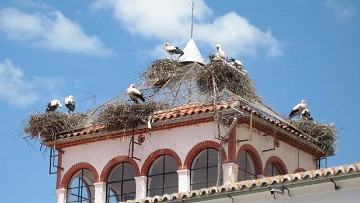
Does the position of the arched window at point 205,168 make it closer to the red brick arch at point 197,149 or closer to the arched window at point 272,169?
the red brick arch at point 197,149

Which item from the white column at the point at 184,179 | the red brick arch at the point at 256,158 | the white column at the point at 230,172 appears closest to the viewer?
the white column at the point at 230,172

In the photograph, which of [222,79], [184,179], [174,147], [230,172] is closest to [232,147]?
[230,172]

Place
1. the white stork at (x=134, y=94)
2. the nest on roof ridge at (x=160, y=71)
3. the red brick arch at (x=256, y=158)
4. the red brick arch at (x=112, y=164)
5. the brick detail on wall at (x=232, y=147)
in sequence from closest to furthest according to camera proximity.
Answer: the brick detail on wall at (x=232, y=147) < the red brick arch at (x=256, y=158) < the red brick arch at (x=112, y=164) < the white stork at (x=134, y=94) < the nest on roof ridge at (x=160, y=71)

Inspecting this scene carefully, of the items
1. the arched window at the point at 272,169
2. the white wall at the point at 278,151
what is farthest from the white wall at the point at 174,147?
the arched window at the point at 272,169

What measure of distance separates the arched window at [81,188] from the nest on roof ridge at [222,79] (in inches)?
176

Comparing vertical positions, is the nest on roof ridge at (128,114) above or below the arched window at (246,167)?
above

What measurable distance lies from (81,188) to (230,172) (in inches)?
215

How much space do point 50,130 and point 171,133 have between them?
4.09 meters

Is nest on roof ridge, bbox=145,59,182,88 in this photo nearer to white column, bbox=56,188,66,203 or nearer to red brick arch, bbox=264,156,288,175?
red brick arch, bbox=264,156,288,175

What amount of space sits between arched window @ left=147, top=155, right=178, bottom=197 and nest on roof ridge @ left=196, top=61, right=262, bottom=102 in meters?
2.32

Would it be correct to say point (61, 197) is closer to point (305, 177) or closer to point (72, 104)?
point (72, 104)

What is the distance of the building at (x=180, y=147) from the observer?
92.7ft

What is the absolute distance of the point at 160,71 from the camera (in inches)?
1238

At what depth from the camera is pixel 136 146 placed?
29547mm
